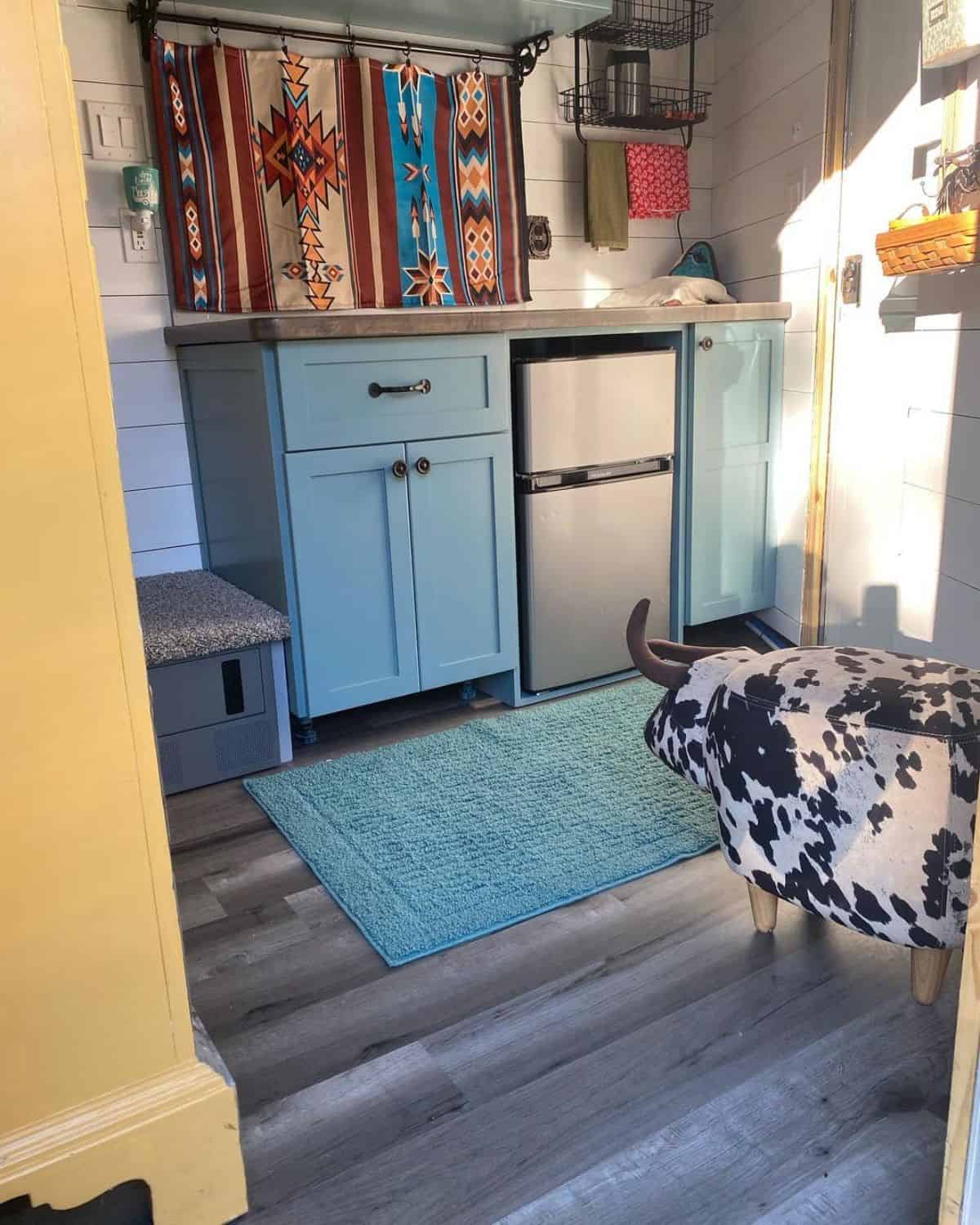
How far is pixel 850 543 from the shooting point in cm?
285

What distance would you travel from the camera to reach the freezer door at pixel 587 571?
8.68 feet

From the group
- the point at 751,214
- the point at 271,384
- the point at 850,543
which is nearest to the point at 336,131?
the point at 271,384

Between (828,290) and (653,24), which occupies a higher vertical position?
(653,24)

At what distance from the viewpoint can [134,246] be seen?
2.57m

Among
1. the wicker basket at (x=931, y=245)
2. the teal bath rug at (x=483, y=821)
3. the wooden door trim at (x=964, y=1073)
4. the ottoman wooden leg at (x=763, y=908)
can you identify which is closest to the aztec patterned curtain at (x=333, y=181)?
the wicker basket at (x=931, y=245)

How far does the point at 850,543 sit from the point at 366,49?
1.89 m

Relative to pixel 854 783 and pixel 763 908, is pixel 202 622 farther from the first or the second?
pixel 854 783

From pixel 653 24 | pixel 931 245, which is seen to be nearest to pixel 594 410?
pixel 931 245

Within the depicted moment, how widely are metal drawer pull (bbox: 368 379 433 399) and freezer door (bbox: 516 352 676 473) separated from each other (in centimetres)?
27

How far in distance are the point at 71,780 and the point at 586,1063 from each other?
813 millimetres

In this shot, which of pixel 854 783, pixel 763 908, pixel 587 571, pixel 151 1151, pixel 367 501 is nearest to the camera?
pixel 151 1151

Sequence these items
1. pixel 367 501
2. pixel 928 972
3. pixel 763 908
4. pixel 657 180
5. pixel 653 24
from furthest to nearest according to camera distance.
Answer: pixel 657 180, pixel 653 24, pixel 367 501, pixel 763 908, pixel 928 972

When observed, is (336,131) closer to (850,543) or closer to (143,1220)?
(850,543)

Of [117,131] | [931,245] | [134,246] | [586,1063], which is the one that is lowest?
[586,1063]
